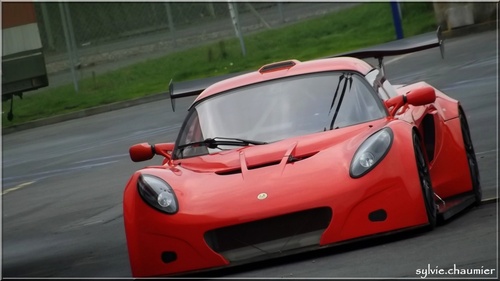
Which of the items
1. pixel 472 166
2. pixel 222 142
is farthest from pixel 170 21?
pixel 222 142

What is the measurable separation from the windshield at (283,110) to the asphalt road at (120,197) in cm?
102

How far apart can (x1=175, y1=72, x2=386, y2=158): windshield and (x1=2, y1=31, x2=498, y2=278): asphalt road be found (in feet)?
3.35

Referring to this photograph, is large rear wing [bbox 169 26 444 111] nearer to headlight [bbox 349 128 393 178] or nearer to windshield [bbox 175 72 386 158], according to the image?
windshield [bbox 175 72 386 158]

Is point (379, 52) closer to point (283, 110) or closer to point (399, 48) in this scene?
point (399, 48)

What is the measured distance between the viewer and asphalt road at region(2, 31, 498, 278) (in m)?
8.08

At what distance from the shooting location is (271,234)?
8.47m

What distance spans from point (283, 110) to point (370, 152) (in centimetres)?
125

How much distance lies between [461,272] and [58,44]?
30.1 metres

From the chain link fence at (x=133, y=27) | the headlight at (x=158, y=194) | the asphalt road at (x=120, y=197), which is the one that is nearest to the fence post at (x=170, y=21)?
the chain link fence at (x=133, y=27)

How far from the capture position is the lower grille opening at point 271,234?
844cm

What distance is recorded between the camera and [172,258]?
28.1 ft

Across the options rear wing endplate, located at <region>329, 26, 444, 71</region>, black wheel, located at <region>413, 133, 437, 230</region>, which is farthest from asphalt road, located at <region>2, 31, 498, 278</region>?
rear wing endplate, located at <region>329, 26, 444, 71</region>

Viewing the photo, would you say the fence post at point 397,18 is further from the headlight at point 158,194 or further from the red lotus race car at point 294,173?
the headlight at point 158,194

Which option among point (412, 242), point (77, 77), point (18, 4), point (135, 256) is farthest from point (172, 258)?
point (77, 77)
